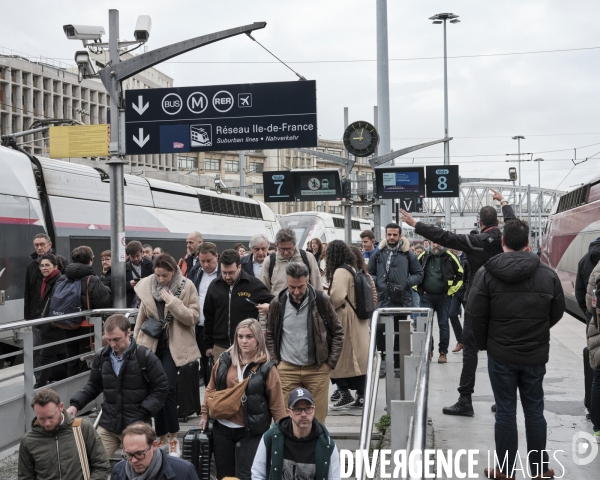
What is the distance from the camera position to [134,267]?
11.7 metres

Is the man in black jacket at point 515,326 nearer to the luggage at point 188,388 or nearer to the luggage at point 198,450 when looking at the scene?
the luggage at point 198,450

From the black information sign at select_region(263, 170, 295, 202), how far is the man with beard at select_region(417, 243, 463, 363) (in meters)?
12.1

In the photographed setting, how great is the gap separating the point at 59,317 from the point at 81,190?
7.62m

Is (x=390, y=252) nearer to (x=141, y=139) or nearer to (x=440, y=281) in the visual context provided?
(x=440, y=281)

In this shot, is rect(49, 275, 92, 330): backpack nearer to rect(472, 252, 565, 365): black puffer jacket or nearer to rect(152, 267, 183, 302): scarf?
rect(152, 267, 183, 302): scarf

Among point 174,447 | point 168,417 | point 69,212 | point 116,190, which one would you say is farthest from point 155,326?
point 69,212

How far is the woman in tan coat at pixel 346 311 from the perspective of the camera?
8.33 meters

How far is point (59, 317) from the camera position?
8.91 meters

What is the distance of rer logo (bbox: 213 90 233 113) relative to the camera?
1207 cm

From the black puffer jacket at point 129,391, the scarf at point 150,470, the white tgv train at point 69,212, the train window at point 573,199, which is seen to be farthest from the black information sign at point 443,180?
the scarf at point 150,470

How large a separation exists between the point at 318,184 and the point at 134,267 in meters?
11.2

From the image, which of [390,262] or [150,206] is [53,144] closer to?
[390,262]

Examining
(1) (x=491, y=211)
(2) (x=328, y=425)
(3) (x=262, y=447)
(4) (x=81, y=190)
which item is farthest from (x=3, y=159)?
(3) (x=262, y=447)

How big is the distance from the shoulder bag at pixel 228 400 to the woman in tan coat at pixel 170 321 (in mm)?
1817
